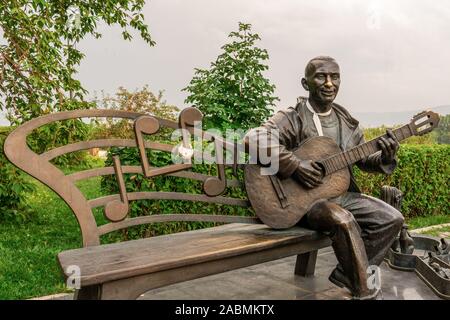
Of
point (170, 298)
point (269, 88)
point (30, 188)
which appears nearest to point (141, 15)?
point (269, 88)

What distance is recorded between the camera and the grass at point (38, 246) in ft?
12.4

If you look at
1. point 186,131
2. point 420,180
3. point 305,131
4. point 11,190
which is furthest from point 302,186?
point 420,180

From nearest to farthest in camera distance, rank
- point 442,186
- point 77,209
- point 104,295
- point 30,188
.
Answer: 1. point 104,295
2. point 77,209
3. point 30,188
4. point 442,186

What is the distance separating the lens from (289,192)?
2936 millimetres

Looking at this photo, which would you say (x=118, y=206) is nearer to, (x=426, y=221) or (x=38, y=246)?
(x=38, y=246)

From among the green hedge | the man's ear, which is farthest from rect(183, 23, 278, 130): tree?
the man's ear

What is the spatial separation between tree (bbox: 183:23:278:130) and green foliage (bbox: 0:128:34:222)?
3.16 m

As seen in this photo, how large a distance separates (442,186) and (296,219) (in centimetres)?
570

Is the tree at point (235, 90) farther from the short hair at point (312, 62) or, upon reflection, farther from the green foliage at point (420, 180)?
the short hair at point (312, 62)

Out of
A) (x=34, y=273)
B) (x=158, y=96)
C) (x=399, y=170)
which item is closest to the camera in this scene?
(x=34, y=273)

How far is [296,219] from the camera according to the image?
2920 mm

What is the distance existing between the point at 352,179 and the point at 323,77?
2.58 feet

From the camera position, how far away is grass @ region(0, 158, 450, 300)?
12.4ft

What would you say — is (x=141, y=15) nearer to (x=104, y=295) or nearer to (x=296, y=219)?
(x=296, y=219)
